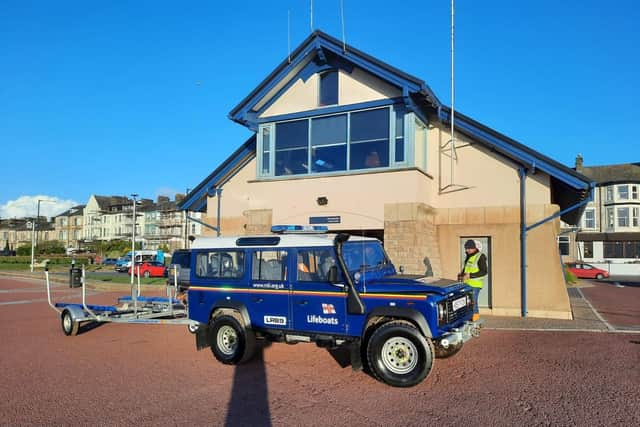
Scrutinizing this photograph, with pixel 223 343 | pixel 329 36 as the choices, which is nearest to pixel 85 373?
pixel 223 343

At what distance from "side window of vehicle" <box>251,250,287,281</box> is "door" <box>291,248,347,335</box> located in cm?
25

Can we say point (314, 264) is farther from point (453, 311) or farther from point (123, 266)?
point (123, 266)

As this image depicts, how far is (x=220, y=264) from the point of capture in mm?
8938

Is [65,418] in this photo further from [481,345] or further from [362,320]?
[481,345]

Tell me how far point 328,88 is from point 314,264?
8944mm

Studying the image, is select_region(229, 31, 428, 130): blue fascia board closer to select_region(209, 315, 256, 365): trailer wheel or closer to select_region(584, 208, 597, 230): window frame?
select_region(209, 315, 256, 365): trailer wheel

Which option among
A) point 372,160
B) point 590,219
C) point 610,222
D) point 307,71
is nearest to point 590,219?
point 590,219

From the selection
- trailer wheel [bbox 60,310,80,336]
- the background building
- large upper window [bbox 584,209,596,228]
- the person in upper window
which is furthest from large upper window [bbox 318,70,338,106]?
large upper window [bbox 584,209,596,228]

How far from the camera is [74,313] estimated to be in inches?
431

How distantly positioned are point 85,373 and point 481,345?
695 centimetres

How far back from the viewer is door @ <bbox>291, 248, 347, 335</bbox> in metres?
7.58

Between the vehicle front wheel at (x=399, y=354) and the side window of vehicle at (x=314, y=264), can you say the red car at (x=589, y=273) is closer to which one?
the side window of vehicle at (x=314, y=264)

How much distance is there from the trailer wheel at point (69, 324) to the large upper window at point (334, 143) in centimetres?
726

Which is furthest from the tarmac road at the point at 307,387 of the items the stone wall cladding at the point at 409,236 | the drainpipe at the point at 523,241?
the stone wall cladding at the point at 409,236
